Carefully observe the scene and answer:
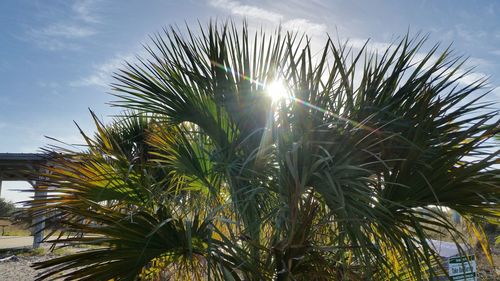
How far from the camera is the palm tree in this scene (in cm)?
231

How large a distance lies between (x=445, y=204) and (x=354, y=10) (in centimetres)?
182

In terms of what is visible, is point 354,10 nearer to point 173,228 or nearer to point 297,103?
point 297,103

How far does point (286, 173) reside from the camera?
2369 millimetres

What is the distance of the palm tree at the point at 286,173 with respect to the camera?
231 cm

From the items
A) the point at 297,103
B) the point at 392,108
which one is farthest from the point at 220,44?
the point at 392,108

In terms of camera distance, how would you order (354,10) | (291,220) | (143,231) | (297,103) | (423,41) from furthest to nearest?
(354,10), (423,41), (297,103), (143,231), (291,220)

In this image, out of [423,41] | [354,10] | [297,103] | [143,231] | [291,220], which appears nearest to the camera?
[291,220]

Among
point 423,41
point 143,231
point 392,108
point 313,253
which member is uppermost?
point 423,41

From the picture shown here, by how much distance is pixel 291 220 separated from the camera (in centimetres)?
219

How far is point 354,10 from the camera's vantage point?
3.70m

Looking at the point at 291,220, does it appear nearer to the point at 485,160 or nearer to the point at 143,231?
the point at 143,231

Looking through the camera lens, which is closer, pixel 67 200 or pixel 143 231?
pixel 143 231

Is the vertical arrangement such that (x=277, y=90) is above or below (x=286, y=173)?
above

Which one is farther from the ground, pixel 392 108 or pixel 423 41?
pixel 423 41
